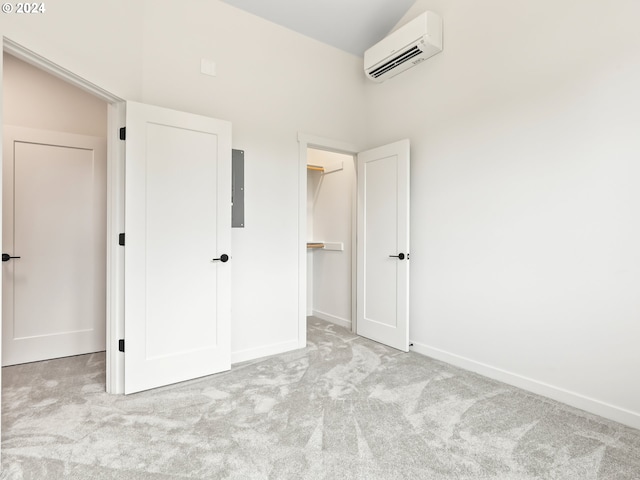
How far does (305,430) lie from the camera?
1.94 meters

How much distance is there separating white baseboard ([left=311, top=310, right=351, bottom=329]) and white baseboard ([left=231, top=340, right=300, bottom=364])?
0.92 m

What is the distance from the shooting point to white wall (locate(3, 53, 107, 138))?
9.53ft

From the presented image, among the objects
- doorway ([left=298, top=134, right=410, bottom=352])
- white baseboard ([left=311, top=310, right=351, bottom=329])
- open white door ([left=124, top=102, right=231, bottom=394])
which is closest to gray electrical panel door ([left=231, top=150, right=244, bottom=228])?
open white door ([left=124, top=102, right=231, bottom=394])

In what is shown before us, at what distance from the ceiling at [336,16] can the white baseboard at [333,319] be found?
3076mm

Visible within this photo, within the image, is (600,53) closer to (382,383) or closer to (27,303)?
(382,383)

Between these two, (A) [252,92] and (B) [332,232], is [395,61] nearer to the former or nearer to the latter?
(A) [252,92]

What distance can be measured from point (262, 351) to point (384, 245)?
156cm

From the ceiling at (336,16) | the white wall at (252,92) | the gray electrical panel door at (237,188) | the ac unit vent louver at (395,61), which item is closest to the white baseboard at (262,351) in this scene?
the white wall at (252,92)

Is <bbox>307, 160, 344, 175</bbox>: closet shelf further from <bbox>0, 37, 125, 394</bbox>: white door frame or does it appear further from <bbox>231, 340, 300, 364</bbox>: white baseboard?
<bbox>0, 37, 125, 394</bbox>: white door frame

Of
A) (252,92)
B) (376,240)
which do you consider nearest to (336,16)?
(252,92)

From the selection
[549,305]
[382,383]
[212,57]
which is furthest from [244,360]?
[212,57]

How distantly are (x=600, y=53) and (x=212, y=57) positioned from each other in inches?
109

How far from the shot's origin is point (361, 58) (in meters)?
3.84

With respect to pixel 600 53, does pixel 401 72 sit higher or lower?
higher
